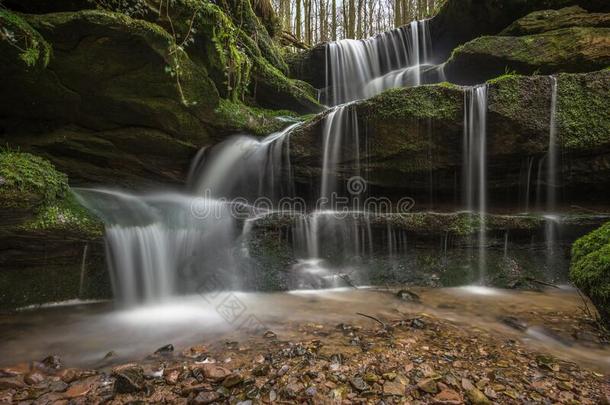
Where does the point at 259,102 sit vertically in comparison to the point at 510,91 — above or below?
above

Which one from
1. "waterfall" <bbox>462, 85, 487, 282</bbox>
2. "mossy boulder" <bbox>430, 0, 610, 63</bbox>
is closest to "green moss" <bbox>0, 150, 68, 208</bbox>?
"waterfall" <bbox>462, 85, 487, 282</bbox>

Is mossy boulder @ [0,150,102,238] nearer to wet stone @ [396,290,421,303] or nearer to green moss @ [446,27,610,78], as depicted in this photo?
wet stone @ [396,290,421,303]

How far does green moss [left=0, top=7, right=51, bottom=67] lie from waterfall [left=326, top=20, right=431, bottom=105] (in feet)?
24.8

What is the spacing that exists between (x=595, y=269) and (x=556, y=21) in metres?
7.09

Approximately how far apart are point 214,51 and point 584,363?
241 inches

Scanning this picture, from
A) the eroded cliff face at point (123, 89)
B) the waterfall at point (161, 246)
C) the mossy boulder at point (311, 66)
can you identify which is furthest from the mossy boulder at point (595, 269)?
the mossy boulder at point (311, 66)

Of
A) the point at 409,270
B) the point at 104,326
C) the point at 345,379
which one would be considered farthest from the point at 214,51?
the point at 345,379

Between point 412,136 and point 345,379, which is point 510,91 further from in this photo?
point 345,379

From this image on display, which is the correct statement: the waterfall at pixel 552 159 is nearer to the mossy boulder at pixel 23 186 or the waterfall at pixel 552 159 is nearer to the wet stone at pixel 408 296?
the wet stone at pixel 408 296

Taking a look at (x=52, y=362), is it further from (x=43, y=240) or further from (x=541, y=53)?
(x=541, y=53)

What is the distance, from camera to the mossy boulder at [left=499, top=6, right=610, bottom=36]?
21.5 ft

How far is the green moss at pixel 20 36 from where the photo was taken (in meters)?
3.50

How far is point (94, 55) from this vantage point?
4.31 meters

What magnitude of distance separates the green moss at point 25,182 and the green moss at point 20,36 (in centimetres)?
119
